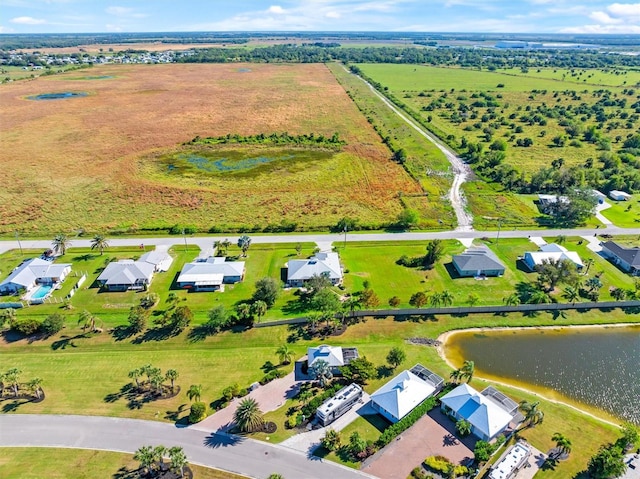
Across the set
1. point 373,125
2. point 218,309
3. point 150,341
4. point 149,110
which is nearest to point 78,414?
point 150,341

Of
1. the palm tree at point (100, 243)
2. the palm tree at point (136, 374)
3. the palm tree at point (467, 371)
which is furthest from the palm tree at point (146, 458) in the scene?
the palm tree at point (100, 243)

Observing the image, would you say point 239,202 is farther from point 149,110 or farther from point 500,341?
point 149,110

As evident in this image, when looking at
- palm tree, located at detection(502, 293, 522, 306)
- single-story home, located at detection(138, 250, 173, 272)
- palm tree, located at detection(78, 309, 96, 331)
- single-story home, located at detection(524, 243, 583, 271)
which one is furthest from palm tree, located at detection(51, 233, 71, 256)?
single-story home, located at detection(524, 243, 583, 271)

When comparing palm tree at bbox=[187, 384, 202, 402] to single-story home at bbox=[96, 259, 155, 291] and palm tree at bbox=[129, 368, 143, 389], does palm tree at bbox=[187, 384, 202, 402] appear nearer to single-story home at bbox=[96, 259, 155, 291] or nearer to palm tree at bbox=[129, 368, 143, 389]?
palm tree at bbox=[129, 368, 143, 389]

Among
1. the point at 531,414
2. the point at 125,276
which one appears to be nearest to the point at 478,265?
the point at 531,414

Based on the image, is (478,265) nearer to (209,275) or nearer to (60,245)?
(209,275)
